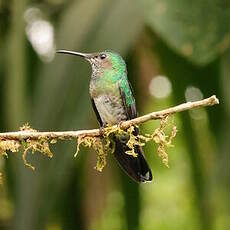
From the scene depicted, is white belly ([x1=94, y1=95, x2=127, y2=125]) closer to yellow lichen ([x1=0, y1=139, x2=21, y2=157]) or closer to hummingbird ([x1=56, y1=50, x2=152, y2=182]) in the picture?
hummingbird ([x1=56, y1=50, x2=152, y2=182])

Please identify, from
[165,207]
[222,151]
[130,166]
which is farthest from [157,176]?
[130,166]

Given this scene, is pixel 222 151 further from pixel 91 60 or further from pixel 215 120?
pixel 91 60

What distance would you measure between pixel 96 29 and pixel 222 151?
0.60m

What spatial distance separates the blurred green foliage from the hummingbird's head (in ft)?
0.11

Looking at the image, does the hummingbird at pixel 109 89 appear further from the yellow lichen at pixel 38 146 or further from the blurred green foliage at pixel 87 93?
the yellow lichen at pixel 38 146

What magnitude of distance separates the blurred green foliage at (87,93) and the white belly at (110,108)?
50mm

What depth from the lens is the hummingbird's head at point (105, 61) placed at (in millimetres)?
2244

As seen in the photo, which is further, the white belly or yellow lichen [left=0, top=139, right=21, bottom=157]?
the white belly

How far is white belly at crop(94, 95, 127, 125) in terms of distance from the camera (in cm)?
215

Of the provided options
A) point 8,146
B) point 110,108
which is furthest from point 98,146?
point 110,108

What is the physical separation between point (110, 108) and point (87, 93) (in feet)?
0.29

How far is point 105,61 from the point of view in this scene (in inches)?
90.7

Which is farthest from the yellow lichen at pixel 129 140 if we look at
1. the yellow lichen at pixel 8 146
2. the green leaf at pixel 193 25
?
the green leaf at pixel 193 25

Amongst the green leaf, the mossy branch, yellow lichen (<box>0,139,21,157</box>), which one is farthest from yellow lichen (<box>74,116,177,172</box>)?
the green leaf
